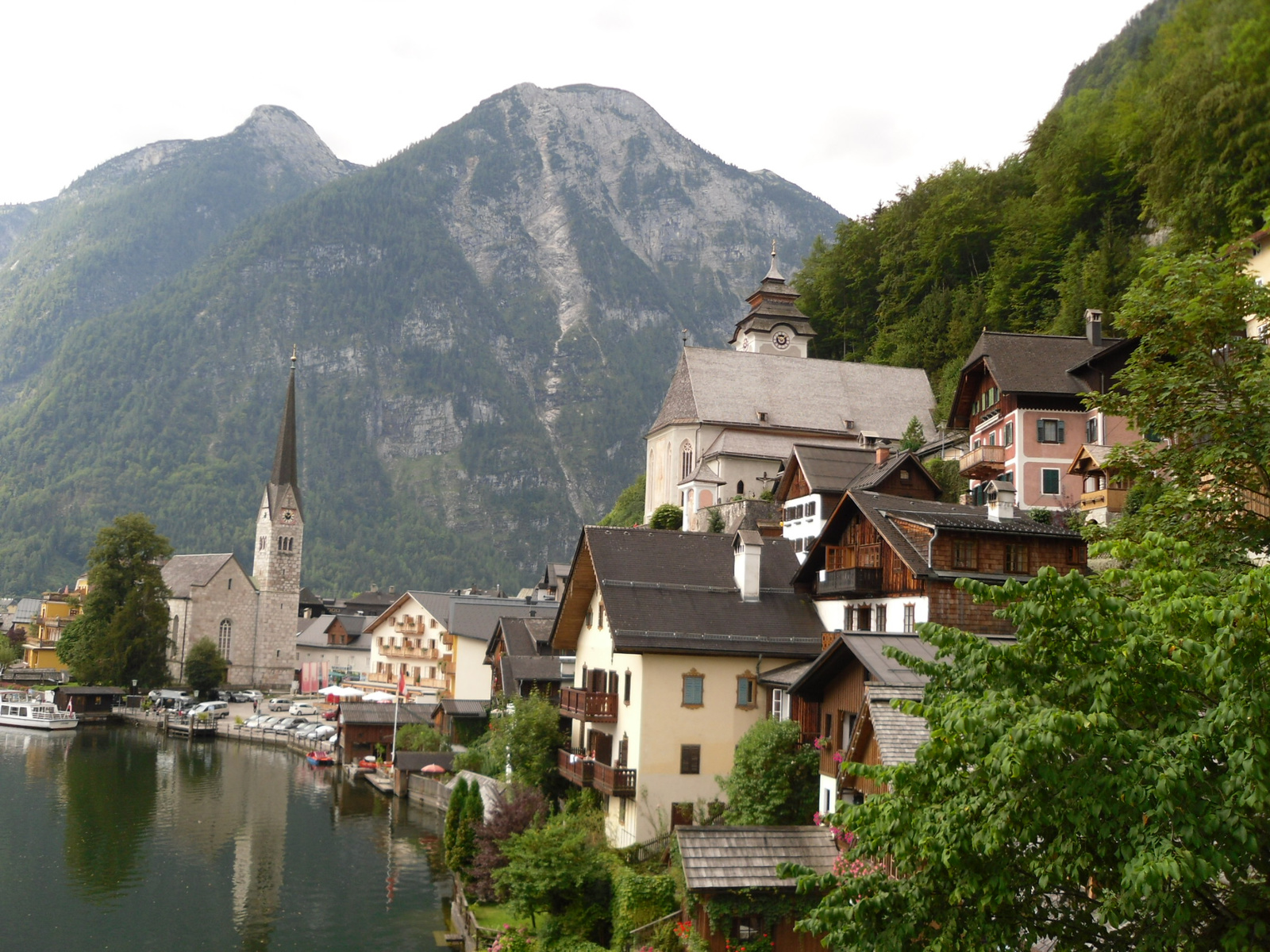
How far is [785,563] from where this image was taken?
1452 inches

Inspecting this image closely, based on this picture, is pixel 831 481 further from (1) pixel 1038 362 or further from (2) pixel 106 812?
(2) pixel 106 812

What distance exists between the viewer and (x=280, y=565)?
122 meters

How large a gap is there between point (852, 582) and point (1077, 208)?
45100 millimetres

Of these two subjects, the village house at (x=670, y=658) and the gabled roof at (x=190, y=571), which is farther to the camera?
the gabled roof at (x=190, y=571)

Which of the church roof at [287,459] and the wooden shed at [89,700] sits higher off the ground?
the church roof at [287,459]

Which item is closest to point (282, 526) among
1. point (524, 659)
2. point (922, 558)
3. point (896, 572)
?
point (524, 659)

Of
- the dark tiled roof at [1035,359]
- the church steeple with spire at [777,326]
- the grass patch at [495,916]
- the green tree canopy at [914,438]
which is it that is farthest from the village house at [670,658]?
the church steeple with spire at [777,326]

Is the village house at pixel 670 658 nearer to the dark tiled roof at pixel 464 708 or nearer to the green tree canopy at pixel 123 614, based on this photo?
the dark tiled roof at pixel 464 708

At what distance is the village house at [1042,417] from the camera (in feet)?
148

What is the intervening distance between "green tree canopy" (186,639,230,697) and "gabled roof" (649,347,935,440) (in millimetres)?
50809

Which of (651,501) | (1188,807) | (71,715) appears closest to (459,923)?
(1188,807)

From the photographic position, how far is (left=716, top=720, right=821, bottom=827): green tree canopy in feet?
87.2

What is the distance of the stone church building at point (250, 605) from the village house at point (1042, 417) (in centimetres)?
8664

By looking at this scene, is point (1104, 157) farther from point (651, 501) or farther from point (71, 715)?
point (71, 715)
